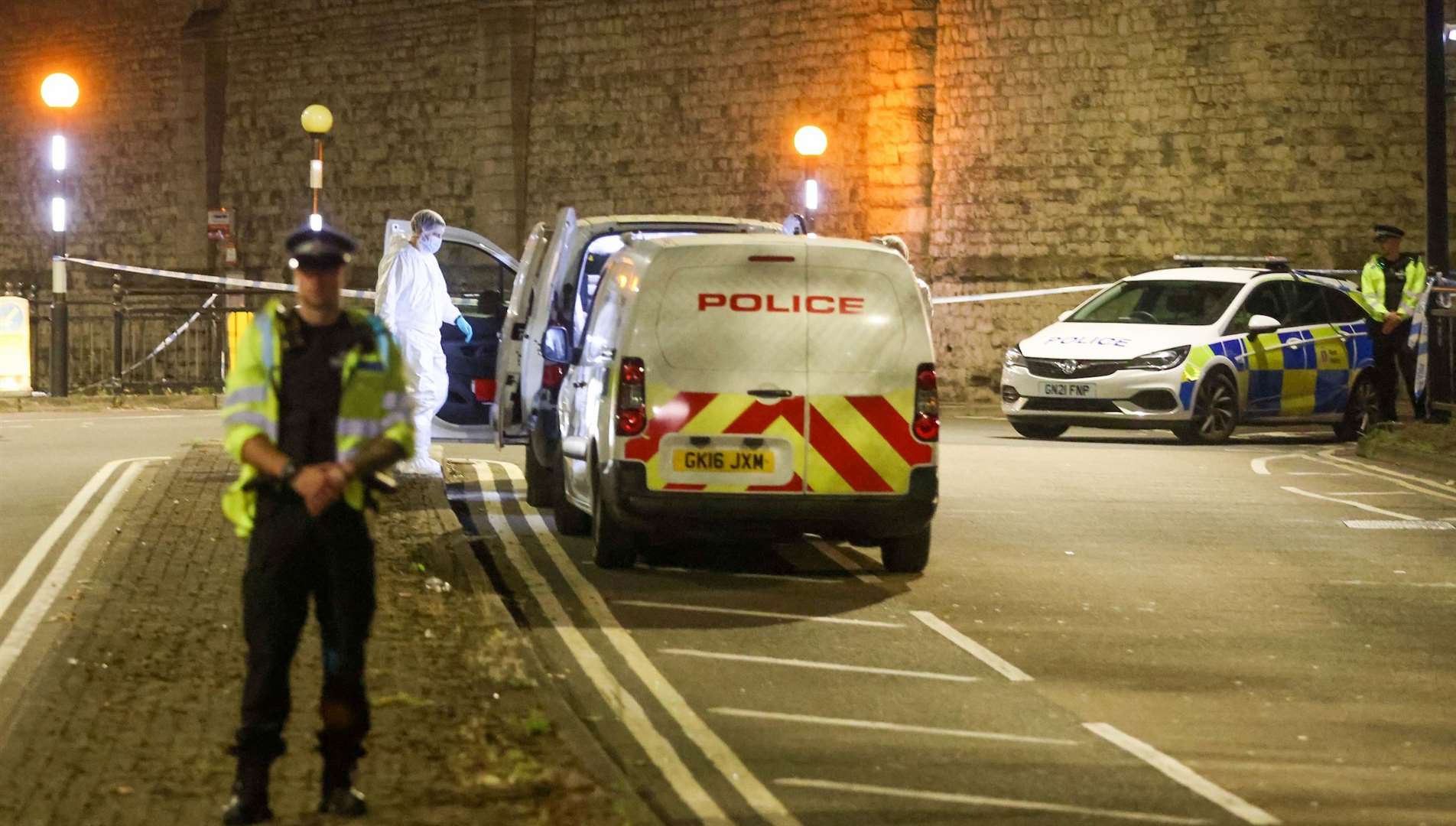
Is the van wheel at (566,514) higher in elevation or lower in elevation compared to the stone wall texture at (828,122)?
lower

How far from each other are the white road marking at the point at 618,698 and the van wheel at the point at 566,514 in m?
0.37

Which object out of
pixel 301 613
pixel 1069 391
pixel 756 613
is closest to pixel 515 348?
pixel 756 613

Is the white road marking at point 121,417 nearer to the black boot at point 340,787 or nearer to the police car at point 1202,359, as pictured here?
the police car at point 1202,359

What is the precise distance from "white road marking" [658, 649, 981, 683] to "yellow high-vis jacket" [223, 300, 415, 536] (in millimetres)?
3282

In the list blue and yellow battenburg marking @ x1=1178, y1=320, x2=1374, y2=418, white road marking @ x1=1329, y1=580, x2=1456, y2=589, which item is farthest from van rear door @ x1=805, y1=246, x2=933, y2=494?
blue and yellow battenburg marking @ x1=1178, y1=320, x2=1374, y2=418

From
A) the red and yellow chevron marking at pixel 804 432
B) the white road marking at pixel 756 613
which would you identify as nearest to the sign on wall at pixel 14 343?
the red and yellow chevron marking at pixel 804 432

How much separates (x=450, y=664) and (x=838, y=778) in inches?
82.0

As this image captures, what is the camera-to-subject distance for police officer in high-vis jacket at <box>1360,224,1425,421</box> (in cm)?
2152

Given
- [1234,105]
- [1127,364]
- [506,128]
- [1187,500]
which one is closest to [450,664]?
[1187,500]

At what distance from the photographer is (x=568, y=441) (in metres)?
13.0

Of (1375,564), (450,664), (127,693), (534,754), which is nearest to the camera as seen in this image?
(534,754)

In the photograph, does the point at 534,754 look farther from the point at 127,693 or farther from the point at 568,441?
the point at 568,441

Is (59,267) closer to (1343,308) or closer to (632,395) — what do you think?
(1343,308)

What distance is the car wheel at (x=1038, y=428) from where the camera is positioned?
2170cm
